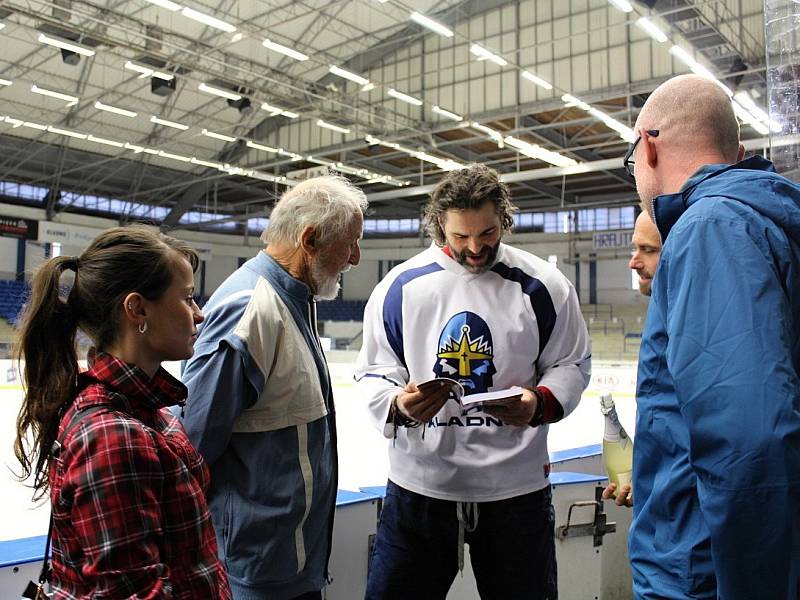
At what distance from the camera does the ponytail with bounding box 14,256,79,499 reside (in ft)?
3.81

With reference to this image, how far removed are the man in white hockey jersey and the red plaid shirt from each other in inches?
28.9

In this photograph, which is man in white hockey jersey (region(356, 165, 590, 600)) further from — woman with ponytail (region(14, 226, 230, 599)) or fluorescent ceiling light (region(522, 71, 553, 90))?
fluorescent ceiling light (region(522, 71, 553, 90))

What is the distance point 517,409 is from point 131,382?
3.12ft

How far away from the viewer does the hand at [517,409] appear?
1.77 meters

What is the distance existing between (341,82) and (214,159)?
4.57m

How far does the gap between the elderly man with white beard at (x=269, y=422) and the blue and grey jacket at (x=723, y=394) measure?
750mm

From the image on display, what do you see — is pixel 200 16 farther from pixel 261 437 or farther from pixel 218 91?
pixel 261 437

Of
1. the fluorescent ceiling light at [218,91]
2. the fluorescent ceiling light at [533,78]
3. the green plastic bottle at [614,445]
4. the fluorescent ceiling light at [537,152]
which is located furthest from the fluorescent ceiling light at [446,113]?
the green plastic bottle at [614,445]

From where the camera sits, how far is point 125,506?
1006mm

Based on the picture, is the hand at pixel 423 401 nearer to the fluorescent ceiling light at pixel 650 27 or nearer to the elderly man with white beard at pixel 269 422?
the elderly man with white beard at pixel 269 422

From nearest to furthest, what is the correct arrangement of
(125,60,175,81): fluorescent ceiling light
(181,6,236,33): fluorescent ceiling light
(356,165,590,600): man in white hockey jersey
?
(356,165,590,600): man in white hockey jersey, (181,6,236,33): fluorescent ceiling light, (125,60,175,81): fluorescent ceiling light

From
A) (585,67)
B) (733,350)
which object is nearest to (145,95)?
(585,67)

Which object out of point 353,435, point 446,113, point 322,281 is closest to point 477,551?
point 322,281

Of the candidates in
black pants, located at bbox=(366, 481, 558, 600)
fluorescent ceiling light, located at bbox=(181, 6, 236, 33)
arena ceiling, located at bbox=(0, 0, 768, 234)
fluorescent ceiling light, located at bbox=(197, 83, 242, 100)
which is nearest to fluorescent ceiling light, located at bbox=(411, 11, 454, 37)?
Result: arena ceiling, located at bbox=(0, 0, 768, 234)
